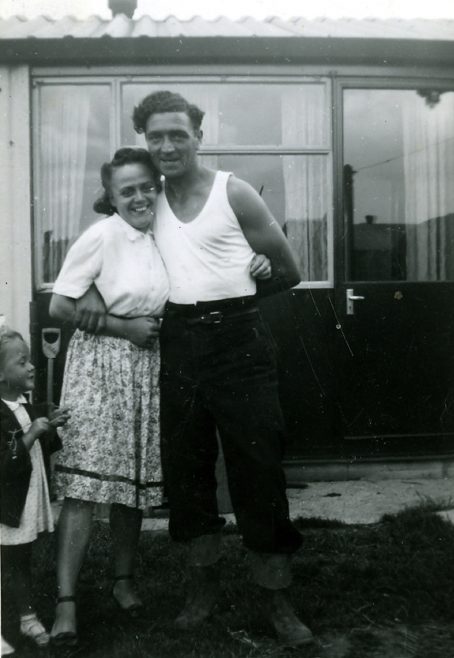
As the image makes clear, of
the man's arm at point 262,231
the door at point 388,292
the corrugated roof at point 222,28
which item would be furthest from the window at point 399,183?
the man's arm at point 262,231

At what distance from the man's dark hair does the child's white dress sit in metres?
1.17

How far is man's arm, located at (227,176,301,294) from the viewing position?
2.71m

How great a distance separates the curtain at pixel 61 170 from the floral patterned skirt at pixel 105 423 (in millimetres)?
2612

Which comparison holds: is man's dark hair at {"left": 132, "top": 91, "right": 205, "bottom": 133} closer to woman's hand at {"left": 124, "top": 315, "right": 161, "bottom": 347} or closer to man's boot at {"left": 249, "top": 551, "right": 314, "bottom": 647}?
woman's hand at {"left": 124, "top": 315, "right": 161, "bottom": 347}

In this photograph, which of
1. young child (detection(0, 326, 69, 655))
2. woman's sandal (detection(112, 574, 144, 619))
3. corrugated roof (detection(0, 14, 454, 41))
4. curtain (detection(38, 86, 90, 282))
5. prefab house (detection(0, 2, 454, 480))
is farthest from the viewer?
curtain (detection(38, 86, 90, 282))

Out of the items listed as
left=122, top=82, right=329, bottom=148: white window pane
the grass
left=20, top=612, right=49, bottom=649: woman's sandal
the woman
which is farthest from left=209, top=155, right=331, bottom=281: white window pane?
left=20, top=612, right=49, bottom=649: woman's sandal

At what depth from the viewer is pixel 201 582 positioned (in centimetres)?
285

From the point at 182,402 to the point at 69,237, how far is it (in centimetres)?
285

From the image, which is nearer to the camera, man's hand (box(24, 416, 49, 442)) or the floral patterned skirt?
man's hand (box(24, 416, 49, 442))

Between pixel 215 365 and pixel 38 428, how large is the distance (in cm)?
68

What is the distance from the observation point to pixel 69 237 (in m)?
5.26

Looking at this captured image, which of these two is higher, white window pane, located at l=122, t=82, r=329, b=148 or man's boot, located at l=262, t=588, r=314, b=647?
white window pane, located at l=122, t=82, r=329, b=148

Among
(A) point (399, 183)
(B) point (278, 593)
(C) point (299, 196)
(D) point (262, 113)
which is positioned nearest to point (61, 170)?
(D) point (262, 113)

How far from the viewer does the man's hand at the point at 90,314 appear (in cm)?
270
